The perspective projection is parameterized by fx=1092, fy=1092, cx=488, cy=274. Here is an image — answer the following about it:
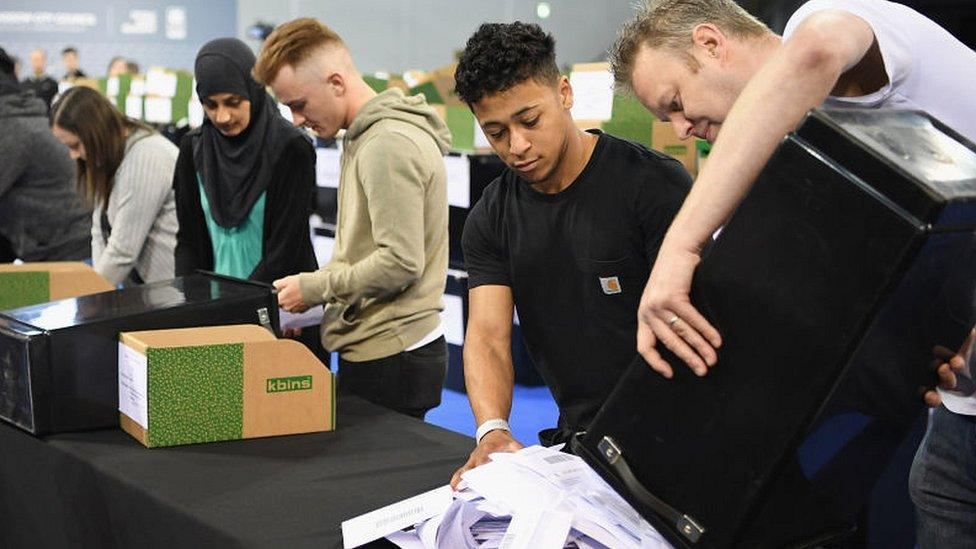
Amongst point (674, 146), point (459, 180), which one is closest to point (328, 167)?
point (459, 180)

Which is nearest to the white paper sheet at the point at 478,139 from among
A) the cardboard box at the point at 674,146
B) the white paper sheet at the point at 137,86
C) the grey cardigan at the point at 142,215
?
the cardboard box at the point at 674,146

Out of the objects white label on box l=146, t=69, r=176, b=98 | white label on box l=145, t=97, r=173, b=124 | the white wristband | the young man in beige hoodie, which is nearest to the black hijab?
the young man in beige hoodie

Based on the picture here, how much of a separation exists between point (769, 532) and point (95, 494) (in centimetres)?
107

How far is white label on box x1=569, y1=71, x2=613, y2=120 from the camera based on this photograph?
390 cm

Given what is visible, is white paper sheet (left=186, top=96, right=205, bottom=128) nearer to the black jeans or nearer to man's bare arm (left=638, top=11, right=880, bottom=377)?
the black jeans

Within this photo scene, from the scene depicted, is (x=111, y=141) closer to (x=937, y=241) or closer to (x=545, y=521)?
(x=545, y=521)

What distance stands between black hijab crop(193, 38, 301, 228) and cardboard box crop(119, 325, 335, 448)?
67cm

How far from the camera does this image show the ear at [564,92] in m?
1.55

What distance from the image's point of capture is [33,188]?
3.49 metres

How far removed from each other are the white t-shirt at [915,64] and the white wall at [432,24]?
1205cm

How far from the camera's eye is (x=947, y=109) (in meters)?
1.08

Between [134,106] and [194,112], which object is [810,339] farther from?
[134,106]

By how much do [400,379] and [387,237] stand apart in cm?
30

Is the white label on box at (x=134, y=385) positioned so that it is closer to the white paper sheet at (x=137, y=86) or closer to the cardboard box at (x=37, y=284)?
the cardboard box at (x=37, y=284)
